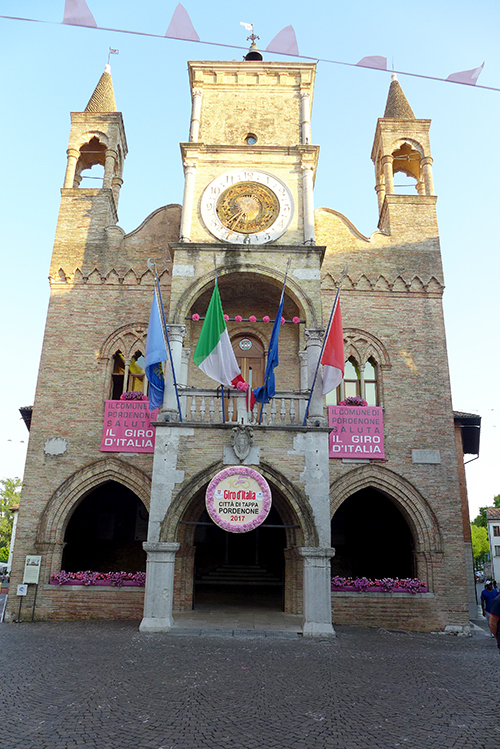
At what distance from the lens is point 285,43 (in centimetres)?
731

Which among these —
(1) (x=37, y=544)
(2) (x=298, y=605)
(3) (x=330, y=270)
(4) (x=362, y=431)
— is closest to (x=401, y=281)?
(3) (x=330, y=270)

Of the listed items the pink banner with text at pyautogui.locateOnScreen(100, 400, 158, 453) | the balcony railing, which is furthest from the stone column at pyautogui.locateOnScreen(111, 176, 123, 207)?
the balcony railing

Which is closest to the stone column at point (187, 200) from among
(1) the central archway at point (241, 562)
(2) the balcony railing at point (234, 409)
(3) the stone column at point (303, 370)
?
(3) the stone column at point (303, 370)

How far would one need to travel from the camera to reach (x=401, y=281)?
54.2ft

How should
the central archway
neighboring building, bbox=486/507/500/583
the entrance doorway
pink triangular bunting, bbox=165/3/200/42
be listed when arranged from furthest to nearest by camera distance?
neighboring building, bbox=486/507/500/583 < the entrance doorway < the central archway < pink triangular bunting, bbox=165/3/200/42

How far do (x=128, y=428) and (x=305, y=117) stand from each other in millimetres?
10689

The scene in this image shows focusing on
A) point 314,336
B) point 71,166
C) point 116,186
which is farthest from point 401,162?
point 71,166

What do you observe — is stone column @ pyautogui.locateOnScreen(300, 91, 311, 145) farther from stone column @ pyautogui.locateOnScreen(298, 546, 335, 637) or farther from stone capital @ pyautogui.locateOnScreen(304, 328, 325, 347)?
stone column @ pyautogui.locateOnScreen(298, 546, 335, 637)

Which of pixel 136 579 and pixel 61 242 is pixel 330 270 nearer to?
pixel 61 242

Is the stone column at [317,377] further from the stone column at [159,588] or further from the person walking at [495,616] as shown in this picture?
the person walking at [495,616]

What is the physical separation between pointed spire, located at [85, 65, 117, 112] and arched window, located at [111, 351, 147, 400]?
882 centimetres

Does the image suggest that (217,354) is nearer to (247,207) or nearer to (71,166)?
(247,207)

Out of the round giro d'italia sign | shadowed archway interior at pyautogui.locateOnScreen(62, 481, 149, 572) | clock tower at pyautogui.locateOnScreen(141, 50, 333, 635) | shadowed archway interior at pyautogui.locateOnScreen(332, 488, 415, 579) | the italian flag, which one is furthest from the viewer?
shadowed archway interior at pyautogui.locateOnScreen(62, 481, 149, 572)

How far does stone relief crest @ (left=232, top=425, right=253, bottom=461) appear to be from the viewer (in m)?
12.5
